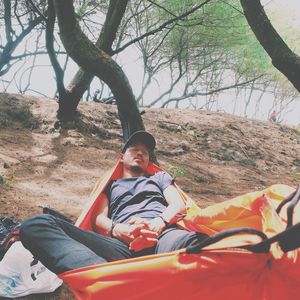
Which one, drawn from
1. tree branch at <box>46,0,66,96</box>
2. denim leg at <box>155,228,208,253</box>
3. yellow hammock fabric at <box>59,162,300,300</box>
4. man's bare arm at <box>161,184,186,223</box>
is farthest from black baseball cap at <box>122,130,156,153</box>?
tree branch at <box>46,0,66,96</box>

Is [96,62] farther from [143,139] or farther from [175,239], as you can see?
[175,239]

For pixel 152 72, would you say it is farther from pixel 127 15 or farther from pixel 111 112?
pixel 111 112

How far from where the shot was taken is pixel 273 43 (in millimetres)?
4078

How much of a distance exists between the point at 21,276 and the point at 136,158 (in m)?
1.14

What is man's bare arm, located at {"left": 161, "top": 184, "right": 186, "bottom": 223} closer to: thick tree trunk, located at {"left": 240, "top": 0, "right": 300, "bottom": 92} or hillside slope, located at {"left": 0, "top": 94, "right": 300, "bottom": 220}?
hillside slope, located at {"left": 0, "top": 94, "right": 300, "bottom": 220}

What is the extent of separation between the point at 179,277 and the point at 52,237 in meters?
0.74

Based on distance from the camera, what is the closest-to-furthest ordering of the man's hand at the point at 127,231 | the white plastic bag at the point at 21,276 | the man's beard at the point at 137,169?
the man's hand at the point at 127,231
the white plastic bag at the point at 21,276
the man's beard at the point at 137,169

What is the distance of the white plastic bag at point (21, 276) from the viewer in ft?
6.84

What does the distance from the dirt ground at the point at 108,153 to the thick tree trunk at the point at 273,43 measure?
1.91m

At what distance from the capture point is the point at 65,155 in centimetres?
579

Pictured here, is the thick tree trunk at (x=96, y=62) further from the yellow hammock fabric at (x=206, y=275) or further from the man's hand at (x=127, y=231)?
the yellow hammock fabric at (x=206, y=275)

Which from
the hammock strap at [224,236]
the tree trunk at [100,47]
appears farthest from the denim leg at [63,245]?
the tree trunk at [100,47]

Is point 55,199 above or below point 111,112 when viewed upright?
below

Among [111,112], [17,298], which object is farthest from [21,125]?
[17,298]
